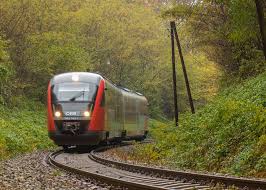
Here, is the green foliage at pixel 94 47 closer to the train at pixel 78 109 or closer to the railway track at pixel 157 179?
the train at pixel 78 109

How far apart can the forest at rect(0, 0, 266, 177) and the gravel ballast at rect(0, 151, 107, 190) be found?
13.8ft

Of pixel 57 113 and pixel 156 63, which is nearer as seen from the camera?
pixel 57 113

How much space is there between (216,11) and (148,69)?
2603 centimetres

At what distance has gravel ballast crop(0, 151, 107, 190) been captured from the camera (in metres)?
10.5

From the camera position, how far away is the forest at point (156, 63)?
16.9m

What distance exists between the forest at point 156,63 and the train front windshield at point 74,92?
119 inches

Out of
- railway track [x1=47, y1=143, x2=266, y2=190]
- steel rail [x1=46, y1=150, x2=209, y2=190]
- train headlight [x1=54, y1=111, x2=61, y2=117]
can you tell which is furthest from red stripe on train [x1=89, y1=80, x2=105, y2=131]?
steel rail [x1=46, y1=150, x2=209, y2=190]

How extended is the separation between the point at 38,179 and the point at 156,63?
48.7 metres

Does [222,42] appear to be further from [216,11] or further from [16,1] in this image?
[16,1]

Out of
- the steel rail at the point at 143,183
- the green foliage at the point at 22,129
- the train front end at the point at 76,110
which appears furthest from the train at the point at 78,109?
the steel rail at the point at 143,183

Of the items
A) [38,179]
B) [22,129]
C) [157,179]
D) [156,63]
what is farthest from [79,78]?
[156,63]

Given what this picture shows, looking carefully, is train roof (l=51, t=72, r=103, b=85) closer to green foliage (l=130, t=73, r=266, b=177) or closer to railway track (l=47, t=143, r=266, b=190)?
green foliage (l=130, t=73, r=266, b=177)

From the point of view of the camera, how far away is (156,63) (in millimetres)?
59875

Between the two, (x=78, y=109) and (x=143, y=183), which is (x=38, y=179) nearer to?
(x=143, y=183)
